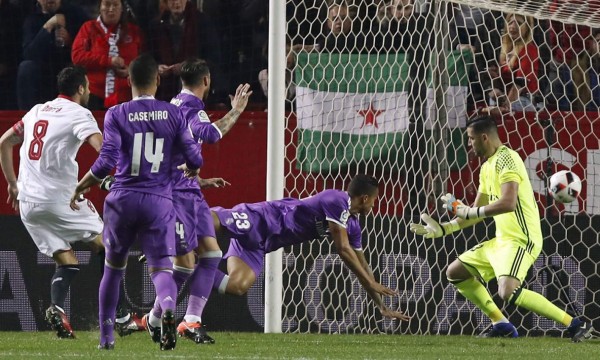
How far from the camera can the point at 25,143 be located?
8.93 meters

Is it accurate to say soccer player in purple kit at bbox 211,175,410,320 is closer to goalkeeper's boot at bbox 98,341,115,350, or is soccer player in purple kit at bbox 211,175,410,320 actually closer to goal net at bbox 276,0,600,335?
goal net at bbox 276,0,600,335

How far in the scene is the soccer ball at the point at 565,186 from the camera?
9023mm

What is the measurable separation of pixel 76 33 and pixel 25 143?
10.6ft

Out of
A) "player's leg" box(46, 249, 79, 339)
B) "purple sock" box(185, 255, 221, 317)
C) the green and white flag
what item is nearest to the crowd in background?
the green and white flag

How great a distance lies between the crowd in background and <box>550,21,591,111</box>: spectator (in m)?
0.01

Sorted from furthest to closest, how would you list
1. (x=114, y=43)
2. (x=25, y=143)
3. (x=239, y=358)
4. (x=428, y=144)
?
(x=114, y=43)
(x=428, y=144)
(x=25, y=143)
(x=239, y=358)

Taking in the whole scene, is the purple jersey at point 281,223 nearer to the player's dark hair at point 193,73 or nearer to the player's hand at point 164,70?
the player's dark hair at point 193,73

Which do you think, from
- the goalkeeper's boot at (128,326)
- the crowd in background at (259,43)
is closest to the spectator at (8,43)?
the crowd in background at (259,43)

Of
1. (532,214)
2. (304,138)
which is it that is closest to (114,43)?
(304,138)

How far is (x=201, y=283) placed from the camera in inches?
328

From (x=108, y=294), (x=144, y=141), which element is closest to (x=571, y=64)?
(x=144, y=141)

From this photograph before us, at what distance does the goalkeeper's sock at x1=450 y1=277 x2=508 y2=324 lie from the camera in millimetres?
9164

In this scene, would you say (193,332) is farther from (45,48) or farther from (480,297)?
(45,48)

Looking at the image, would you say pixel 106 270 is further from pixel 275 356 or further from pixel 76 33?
pixel 76 33
